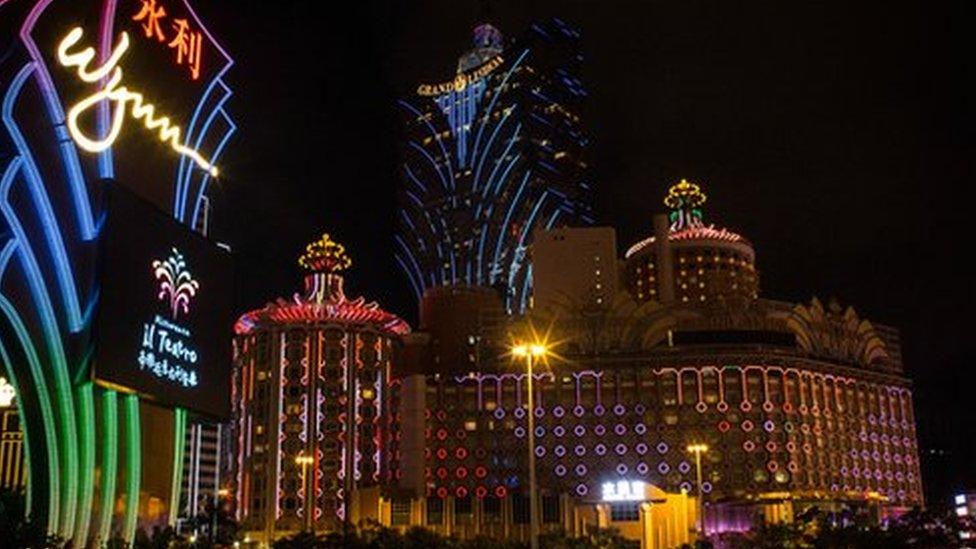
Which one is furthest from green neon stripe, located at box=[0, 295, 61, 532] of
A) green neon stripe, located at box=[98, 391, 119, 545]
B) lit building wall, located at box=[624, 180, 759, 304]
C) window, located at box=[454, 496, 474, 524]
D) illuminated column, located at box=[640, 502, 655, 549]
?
lit building wall, located at box=[624, 180, 759, 304]

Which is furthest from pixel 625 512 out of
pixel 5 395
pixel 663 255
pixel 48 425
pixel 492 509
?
pixel 48 425

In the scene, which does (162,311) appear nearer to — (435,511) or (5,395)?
(5,395)

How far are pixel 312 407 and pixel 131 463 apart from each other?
113307 mm

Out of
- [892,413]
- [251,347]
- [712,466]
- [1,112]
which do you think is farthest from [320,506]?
[1,112]

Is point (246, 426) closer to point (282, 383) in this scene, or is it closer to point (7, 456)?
point (282, 383)

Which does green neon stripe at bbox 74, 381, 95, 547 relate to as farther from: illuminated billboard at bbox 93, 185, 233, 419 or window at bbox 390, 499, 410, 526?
window at bbox 390, 499, 410, 526

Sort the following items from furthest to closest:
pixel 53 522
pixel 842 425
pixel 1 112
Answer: pixel 842 425
pixel 53 522
pixel 1 112

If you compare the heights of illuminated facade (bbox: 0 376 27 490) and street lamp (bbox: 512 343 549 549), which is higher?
illuminated facade (bbox: 0 376 27 490)

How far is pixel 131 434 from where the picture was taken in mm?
41125

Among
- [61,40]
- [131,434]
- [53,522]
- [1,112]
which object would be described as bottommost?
[53,522]

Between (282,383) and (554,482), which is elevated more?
(282,383)

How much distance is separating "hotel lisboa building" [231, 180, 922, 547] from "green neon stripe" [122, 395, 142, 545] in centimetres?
9349

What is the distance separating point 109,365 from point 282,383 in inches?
4667

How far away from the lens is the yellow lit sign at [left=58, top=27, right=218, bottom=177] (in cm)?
3809
